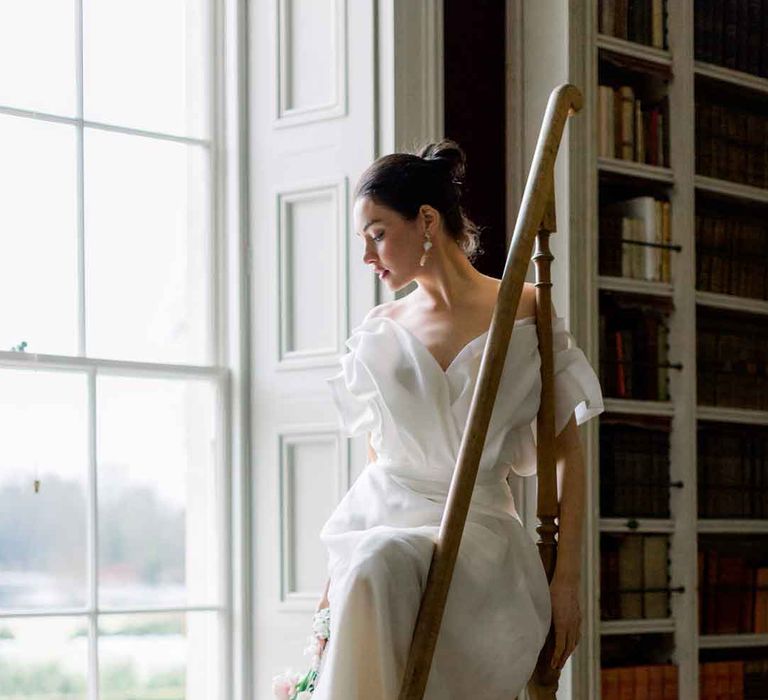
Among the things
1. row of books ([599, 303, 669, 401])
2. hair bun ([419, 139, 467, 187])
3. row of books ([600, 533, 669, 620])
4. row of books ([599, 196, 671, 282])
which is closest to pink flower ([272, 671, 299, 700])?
hair bun ([419, 139, 467, 187])

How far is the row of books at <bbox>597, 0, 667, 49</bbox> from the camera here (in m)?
4.44

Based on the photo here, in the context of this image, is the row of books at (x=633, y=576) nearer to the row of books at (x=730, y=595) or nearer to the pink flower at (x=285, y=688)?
the row of books at (x=730, y=595)

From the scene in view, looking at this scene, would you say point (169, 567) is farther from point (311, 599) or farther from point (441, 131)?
point (441, 131)

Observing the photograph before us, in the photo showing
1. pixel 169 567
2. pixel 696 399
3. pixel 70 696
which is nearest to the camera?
pixel 70 696

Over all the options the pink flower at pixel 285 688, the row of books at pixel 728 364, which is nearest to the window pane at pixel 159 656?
the pink flower at pixel 285 688

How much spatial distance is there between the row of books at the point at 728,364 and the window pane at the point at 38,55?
2129 mm

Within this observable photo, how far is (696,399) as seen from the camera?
469cm

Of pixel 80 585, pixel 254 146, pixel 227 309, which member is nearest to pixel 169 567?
pixel 80 585

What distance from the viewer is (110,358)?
13.8ft

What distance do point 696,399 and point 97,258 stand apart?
1.92 metres

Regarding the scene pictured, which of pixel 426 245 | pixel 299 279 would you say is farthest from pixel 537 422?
pixel 299 279

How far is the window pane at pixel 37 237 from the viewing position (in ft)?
13.3

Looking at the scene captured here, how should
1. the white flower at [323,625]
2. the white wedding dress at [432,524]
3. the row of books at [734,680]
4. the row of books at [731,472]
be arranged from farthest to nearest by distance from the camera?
the row of books at [731,472], the row of books at [734,680], the white flower at [323,625], the white wedding dress at [432,524]

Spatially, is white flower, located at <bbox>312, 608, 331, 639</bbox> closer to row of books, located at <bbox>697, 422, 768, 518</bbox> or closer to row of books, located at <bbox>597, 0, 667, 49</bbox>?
row of books, located at <bbox>697, 422, 768, 518</bbox>
